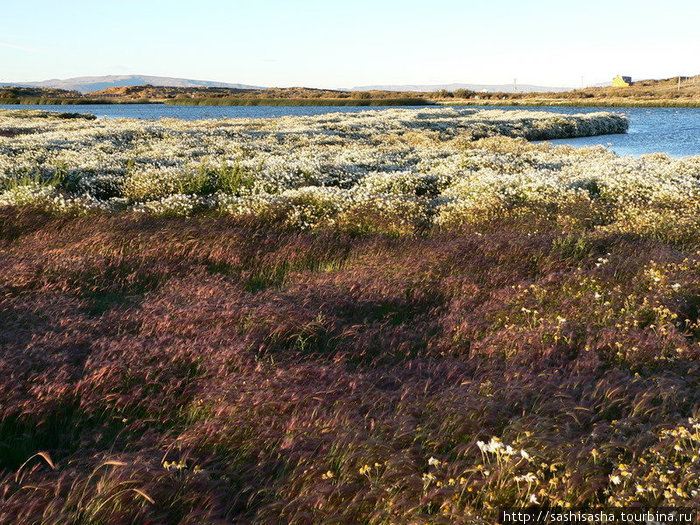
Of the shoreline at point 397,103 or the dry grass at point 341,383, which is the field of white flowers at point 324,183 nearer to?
the dry grass at point 341,383

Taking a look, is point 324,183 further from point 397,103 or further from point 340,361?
point 397,103

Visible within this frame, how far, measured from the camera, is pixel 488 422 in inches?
162

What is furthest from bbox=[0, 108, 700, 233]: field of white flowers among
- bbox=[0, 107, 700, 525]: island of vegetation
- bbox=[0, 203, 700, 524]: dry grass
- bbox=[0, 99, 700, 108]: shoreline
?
bbox=[0, 99, 700, 108]: shoreline

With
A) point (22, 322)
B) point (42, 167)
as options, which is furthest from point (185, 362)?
point (42, 167)

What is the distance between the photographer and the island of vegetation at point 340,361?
3.35 meters

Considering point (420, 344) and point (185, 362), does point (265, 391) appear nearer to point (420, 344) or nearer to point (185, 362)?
point (185, 362)

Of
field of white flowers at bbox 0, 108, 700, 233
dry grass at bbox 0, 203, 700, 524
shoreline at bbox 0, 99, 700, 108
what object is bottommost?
dry grass at bbox 0, 203, 700, 524

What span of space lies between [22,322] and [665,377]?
6.29 m

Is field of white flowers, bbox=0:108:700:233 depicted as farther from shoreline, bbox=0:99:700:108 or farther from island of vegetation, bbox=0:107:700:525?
shoreline, bbox=0:99:700:108

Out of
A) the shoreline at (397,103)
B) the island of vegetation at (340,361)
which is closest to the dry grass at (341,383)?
the island of vegetation at (340,361)

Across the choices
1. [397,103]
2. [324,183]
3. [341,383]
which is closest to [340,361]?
[341,383]

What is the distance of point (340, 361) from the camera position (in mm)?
5379

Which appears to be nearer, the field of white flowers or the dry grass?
the dry grass

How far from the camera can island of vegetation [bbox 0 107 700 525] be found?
3.35 m
